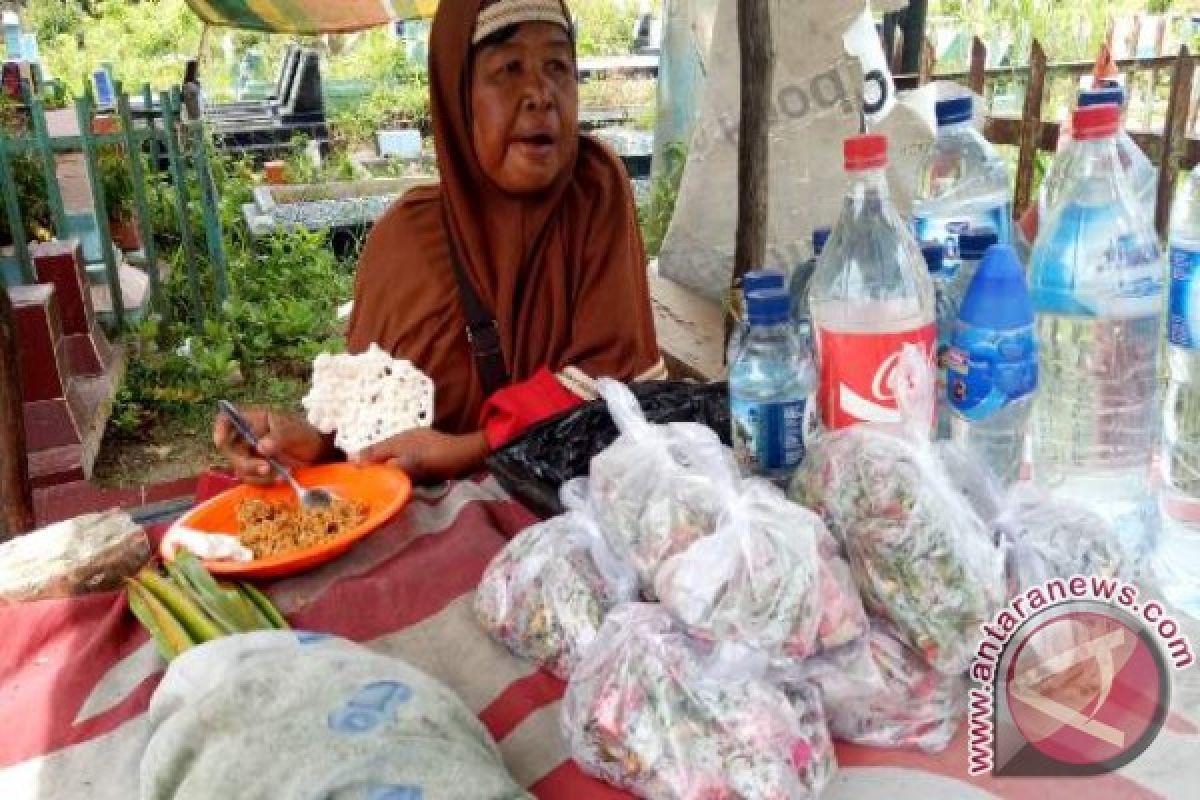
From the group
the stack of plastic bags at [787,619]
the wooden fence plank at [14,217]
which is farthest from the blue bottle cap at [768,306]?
the wooden fence plank at [14,217]

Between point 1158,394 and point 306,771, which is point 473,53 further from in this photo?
point 306,771

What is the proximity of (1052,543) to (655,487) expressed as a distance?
1.43 feet

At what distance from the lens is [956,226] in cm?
152

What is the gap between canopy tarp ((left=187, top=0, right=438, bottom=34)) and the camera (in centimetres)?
451

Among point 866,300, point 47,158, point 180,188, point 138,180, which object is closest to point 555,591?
point 866,300

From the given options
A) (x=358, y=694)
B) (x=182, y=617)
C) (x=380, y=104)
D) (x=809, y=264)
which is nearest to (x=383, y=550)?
(x=182, y=617)

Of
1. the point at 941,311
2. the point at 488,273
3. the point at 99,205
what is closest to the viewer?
the point at 941,311

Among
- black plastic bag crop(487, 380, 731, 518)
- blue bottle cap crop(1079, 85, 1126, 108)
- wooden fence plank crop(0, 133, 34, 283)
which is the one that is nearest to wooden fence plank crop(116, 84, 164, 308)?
wooden fence plank crop(0, 133, 34, 283)

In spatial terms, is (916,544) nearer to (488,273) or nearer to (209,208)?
(488,273)

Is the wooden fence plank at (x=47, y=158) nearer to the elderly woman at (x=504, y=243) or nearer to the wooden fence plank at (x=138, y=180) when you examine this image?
the wooden fence plank at (x=138, y=180)

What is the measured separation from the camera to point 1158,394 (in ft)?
4.75

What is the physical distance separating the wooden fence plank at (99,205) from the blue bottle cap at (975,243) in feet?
18.4

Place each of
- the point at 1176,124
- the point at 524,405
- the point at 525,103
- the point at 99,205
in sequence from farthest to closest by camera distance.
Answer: the point at 99,205, the point at 1176,124, the point at 525,103, the point at 524,405

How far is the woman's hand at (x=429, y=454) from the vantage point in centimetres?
182
